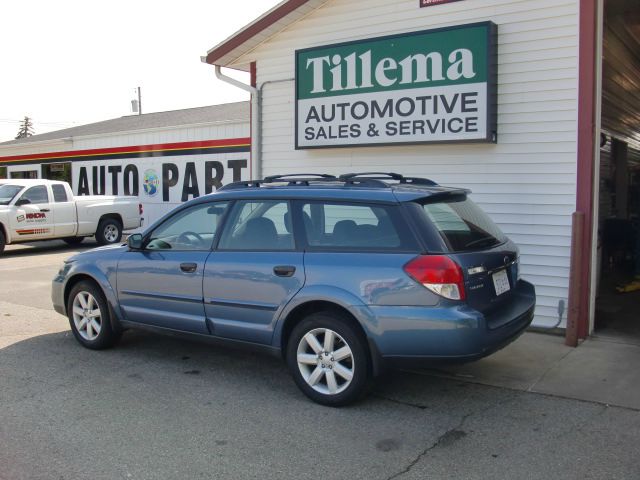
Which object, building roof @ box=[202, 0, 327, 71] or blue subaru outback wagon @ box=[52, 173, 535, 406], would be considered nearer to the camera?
blue subaru outback wagon @ box=[52, 173, 535, 406]

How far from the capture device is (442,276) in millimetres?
4348

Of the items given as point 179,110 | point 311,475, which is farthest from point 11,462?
point 179,110

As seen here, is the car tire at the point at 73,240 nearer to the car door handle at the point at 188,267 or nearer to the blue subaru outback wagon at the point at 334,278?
the blue subaru outback wagon at the point at 334,278

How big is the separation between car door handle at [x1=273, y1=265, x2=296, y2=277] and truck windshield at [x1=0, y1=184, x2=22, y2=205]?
1209cm

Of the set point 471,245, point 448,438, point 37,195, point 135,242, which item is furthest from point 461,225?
point 37,195

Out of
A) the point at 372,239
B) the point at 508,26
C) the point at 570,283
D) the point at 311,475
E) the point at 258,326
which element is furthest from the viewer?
the point at 508,26

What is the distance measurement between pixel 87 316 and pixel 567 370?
4.60m

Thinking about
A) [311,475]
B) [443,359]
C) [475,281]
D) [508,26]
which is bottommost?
[311,475]

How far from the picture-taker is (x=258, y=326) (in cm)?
511

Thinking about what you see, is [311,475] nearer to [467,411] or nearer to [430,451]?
[430,451]

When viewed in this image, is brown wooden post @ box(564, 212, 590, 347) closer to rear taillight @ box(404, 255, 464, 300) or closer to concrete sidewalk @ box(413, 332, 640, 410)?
concrete sidewalk @ box(413, 332, 640, 410)

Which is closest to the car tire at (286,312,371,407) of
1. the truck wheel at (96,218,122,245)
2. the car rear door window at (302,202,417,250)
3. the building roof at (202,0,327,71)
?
the car rear door window at (302,202,417,250)

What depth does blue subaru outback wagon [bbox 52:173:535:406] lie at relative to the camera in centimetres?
443

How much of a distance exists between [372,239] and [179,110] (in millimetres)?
20447
